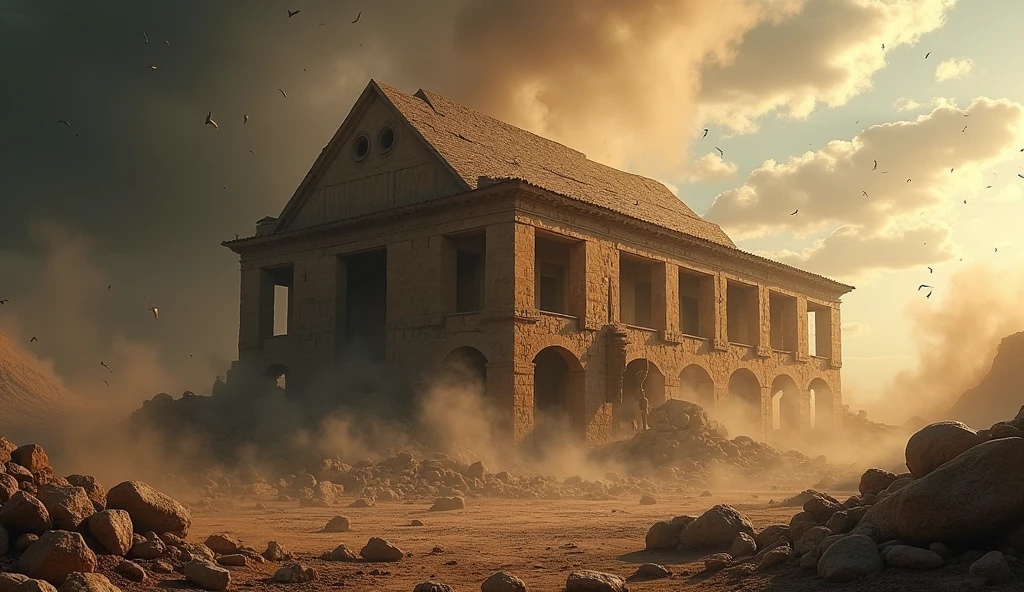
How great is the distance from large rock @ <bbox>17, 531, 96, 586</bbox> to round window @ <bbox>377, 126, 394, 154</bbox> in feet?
72.3

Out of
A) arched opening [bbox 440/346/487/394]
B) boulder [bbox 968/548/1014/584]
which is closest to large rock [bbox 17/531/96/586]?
boulder [bbox 968/548/1014/584]

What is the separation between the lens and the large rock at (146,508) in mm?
8719

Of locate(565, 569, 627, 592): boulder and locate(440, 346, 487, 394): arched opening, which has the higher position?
locate(440, 346, 487, 394): arched opening

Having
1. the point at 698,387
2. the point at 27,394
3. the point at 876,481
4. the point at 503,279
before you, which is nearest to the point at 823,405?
the point at 698,387

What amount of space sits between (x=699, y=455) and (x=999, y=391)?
51685mm

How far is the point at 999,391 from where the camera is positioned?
66.9 meters

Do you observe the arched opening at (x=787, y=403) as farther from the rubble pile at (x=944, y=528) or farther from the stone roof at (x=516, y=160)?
the rubble pile at (x=944, y=528)

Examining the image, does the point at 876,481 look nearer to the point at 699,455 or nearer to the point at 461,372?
the point at 699,455

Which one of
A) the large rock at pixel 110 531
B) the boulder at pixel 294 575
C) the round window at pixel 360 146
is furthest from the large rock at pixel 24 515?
the round window at pixel 360 146

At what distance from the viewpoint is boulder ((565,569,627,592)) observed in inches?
304

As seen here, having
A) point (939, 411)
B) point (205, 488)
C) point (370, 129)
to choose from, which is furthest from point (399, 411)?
point (939, 411)

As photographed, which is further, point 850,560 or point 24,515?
point 24,515

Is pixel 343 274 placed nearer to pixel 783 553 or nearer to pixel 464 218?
pixel 464 218

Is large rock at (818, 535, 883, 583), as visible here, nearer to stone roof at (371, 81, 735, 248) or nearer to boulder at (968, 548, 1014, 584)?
boulder at (968, 548, 1014, 584)
